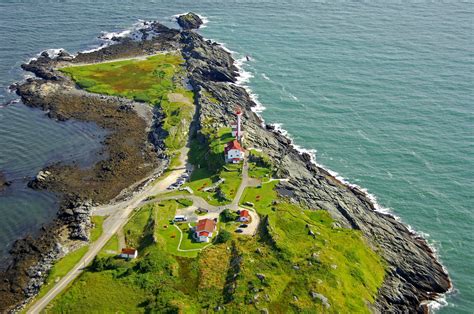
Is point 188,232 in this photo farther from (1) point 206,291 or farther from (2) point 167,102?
(2) point 167,102

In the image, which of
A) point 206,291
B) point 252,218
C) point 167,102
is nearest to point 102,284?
point 206,291

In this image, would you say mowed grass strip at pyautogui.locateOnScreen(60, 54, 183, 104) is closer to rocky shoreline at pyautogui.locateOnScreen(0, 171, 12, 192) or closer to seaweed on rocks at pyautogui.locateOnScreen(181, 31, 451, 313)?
seaweed on rocks at pyautogui.locateOnScreen(181, 31, 451, 313)

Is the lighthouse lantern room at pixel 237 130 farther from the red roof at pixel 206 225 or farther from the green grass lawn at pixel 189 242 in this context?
the green grass lawn at pixel 189 242

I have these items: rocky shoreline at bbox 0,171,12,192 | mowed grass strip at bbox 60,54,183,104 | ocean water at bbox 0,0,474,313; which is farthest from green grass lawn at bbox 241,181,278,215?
mowed grass strip at bbox 60,54,183,104

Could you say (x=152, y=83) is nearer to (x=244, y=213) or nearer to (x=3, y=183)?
(x=3, y=183)

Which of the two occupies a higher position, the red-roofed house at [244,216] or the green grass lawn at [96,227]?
the red-roofed house at [244,216]

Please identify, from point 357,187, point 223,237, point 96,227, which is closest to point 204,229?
point 223,237

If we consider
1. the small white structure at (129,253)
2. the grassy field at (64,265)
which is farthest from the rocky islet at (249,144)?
the small white structure at (129,253)
